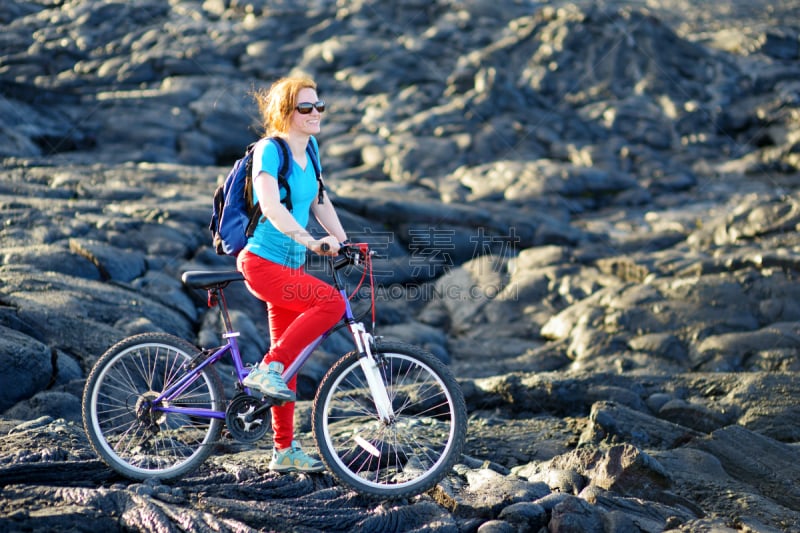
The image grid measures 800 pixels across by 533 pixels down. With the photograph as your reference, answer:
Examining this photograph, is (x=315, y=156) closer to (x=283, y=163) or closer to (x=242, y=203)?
(x=283, y=163)

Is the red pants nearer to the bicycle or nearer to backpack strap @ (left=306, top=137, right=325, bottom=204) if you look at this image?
the bicycle

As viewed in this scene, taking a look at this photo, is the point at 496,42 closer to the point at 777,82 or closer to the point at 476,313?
the point at 777,82

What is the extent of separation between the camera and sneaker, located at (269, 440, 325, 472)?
4504 millimetres

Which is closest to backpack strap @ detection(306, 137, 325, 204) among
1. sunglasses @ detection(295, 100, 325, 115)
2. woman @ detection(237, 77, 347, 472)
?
woman @ detection(237, 77, 347, 472)

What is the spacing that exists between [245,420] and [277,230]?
1.06m

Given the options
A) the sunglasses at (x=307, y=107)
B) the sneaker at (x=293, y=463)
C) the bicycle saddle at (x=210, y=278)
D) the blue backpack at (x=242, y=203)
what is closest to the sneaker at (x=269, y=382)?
the sneaker at (x=293, y=463)

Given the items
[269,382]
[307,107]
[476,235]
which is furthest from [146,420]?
[476,235]

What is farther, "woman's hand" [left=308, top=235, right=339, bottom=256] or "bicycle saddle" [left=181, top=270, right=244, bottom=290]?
"bicycle saddle" [left=181, top=270, right=244, bottom=290]

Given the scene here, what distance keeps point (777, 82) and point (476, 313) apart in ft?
57.0

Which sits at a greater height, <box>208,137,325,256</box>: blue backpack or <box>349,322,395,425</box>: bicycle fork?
<box>208,137,325,256</box>: blue backpack

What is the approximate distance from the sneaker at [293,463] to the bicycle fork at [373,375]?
603 mm

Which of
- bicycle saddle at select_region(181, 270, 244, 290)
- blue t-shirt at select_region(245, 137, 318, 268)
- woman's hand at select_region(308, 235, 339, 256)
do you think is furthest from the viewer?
bicycle saddle at select_region(181, 270, 244, 290)

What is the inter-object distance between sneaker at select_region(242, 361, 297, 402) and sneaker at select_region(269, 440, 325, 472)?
1.34 feet

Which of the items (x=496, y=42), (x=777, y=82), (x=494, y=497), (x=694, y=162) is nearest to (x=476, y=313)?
(x=494, y=497)
